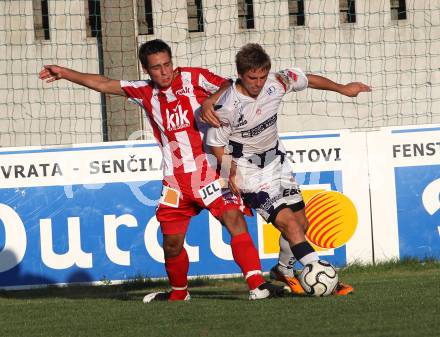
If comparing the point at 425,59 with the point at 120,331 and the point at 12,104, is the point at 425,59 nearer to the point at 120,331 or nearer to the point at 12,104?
the point at 12,104

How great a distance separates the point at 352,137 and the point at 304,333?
16.3 ft

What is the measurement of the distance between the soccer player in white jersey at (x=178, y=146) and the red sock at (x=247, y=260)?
2.7 inches

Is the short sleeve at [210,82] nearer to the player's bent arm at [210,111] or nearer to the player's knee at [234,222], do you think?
the player's bent arm at [210,111]

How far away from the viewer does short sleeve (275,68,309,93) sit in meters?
8.62

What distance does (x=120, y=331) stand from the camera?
6918 millimetres

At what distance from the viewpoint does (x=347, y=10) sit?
52.0 ft

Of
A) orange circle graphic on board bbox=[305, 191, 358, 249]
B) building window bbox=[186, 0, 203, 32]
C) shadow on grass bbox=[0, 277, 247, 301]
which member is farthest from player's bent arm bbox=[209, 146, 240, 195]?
building window bbox=[186, 0, 203, 32]

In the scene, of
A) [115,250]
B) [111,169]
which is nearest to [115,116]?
[111,169]

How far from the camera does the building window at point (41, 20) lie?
15477mm

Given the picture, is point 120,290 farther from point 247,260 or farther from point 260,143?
point 260,143

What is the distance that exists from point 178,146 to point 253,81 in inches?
37.6

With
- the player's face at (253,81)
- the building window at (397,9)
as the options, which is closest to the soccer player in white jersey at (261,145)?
the player's face at (253,81)

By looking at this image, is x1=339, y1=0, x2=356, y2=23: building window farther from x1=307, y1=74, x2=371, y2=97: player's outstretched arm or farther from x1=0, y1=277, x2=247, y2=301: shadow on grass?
x1=307, y1=74, x2=371, y2=97: player's outstretched arm

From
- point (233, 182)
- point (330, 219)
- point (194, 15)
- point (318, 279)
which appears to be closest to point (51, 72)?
point (233, 182)
